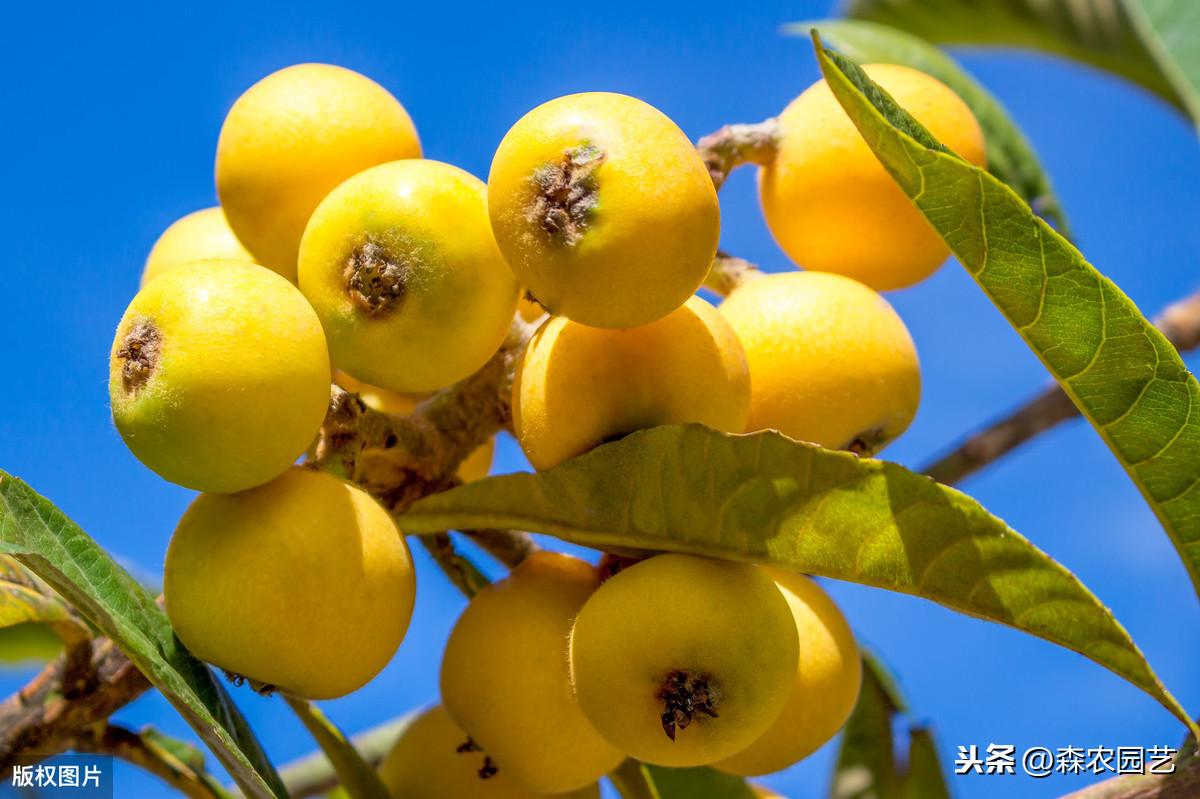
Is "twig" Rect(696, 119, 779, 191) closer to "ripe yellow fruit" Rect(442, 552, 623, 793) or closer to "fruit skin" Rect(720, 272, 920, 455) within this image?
"fruit skin" Rect(720, 272, 920, 455)

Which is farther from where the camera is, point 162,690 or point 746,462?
point 746,462

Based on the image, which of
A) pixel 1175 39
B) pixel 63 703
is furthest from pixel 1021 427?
pixel 63 703

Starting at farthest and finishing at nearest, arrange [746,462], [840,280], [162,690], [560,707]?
[840,280]
[560,707]
[746,462]
[162,690]

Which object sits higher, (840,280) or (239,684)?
(840,280)

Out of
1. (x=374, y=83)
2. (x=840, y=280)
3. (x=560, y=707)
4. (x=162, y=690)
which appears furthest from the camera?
(x=374, y=83)

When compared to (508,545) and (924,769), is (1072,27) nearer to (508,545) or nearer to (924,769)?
(924,769)

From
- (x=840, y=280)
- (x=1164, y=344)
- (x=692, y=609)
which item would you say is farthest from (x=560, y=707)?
(x=1164, y=344)

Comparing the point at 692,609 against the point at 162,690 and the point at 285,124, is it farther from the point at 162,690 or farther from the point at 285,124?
the point at 285,124
